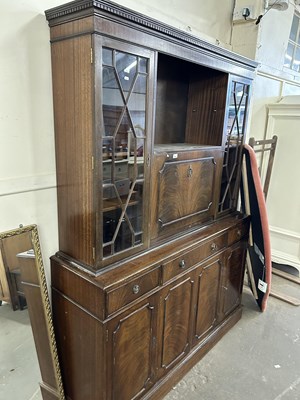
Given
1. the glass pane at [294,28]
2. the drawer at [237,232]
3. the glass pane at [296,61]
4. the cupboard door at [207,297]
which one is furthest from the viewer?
the glass pane at [296,61]

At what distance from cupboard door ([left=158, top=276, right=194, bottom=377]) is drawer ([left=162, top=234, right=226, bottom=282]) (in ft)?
0.25

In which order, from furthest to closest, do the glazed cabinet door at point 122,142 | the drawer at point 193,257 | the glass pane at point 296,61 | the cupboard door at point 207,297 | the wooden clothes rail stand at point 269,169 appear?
the glass pane at point 296,61
the wooden clothes rail stand at point 269,169
the cupboard door at point 207,297
the drawer at point 193,257
the glazed cabinet door at point 122,142

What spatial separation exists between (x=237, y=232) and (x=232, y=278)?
14.6 inches

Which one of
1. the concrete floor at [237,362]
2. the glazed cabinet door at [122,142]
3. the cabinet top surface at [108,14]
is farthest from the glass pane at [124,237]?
the cabinet top surface at [108,14]

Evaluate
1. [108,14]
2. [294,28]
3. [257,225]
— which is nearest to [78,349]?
[108,14]

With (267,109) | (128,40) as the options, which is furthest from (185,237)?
(267,109)

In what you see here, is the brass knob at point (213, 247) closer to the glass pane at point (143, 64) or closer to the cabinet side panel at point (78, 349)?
the cabinet side panel at point (78, 349)

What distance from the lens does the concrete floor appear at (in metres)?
1.45

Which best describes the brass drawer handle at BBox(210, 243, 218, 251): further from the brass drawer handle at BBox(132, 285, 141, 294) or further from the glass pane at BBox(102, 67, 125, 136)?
the glass pane at BBox(102, 67, 125, 136)

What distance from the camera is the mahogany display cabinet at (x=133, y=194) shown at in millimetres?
1230

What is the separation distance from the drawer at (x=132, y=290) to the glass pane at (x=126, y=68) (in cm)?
86

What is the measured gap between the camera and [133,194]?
1.45 m

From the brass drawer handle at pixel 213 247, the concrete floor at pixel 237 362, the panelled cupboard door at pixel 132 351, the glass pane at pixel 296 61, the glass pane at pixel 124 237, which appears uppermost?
the glass pane at pixel 296 61

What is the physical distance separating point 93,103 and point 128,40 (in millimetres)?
308
